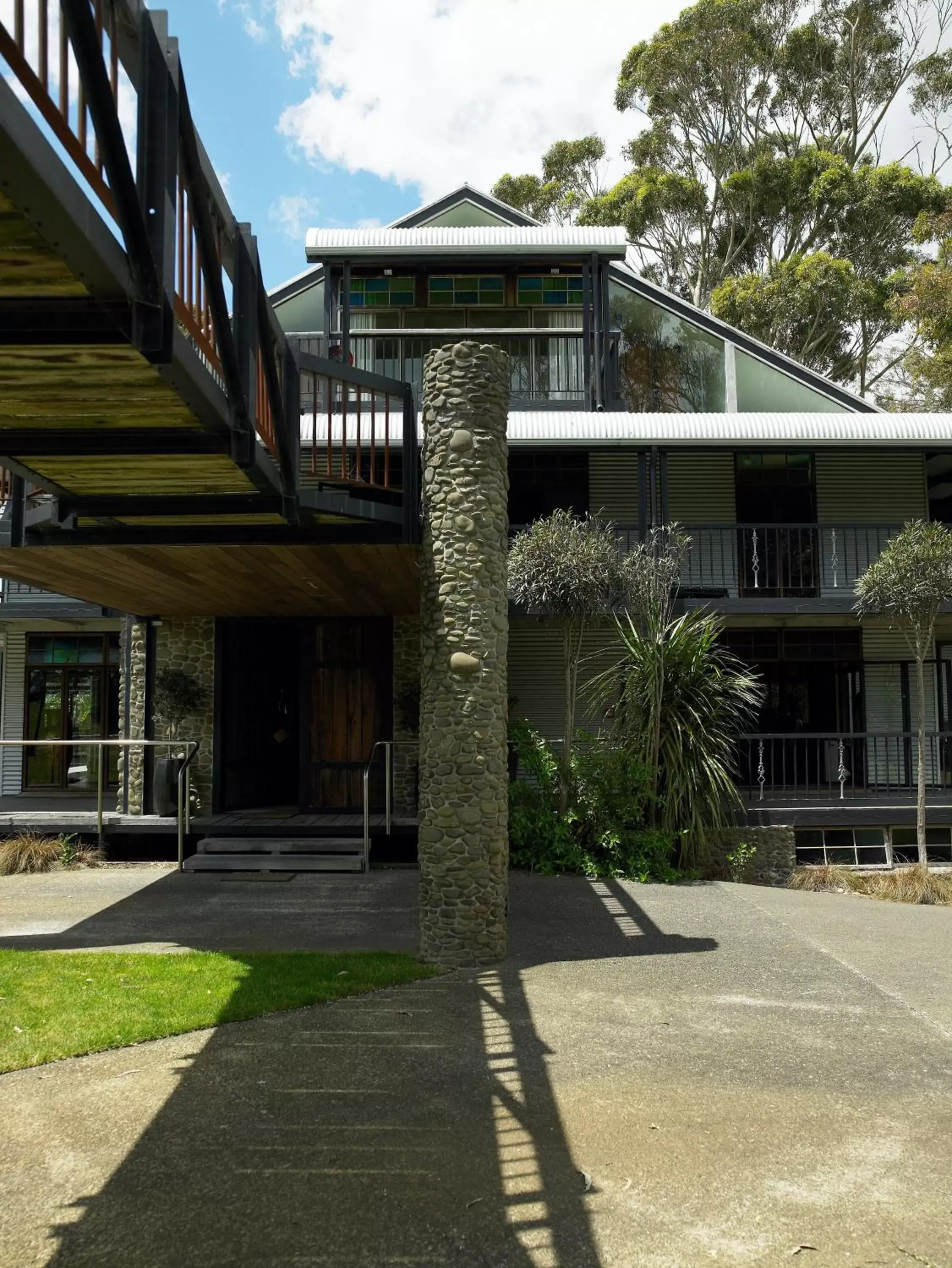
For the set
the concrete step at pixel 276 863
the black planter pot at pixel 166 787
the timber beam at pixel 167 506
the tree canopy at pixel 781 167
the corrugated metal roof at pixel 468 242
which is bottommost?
the concrete step at pixel 276 863

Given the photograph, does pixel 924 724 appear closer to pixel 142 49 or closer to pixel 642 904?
pixel 642 904

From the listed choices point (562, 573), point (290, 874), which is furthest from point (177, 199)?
point (290, 874)

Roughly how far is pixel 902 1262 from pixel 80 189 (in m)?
4.59

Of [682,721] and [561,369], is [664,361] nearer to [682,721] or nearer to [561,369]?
[561,369]

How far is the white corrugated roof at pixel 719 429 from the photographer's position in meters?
13.5

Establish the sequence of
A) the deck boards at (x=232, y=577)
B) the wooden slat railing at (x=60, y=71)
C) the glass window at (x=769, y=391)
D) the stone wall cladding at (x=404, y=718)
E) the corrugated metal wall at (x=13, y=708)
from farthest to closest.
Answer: the corrugated metal wall at (x=13, y=708) → the glass window at (x=769, y=391) → the stone wall cladding at (x=404, y=718) → the deck boards at (x=232, y=577) → the wooden slat railing at (x=60, y=71)

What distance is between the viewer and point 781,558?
47.4 feet

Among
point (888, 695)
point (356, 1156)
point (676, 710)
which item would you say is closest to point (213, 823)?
point (676, 710)

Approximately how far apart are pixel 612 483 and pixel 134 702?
748 centimetres

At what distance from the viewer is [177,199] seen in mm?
4473

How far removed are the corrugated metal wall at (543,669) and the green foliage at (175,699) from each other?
441 cm

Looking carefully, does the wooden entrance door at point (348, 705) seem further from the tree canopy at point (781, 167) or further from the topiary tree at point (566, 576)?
→ the tree canopy at point (781, 167)

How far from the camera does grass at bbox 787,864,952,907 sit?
35.6 ft

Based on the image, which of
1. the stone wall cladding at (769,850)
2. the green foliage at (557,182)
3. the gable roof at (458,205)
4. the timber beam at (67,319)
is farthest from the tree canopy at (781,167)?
the timber beam at (67,319)
